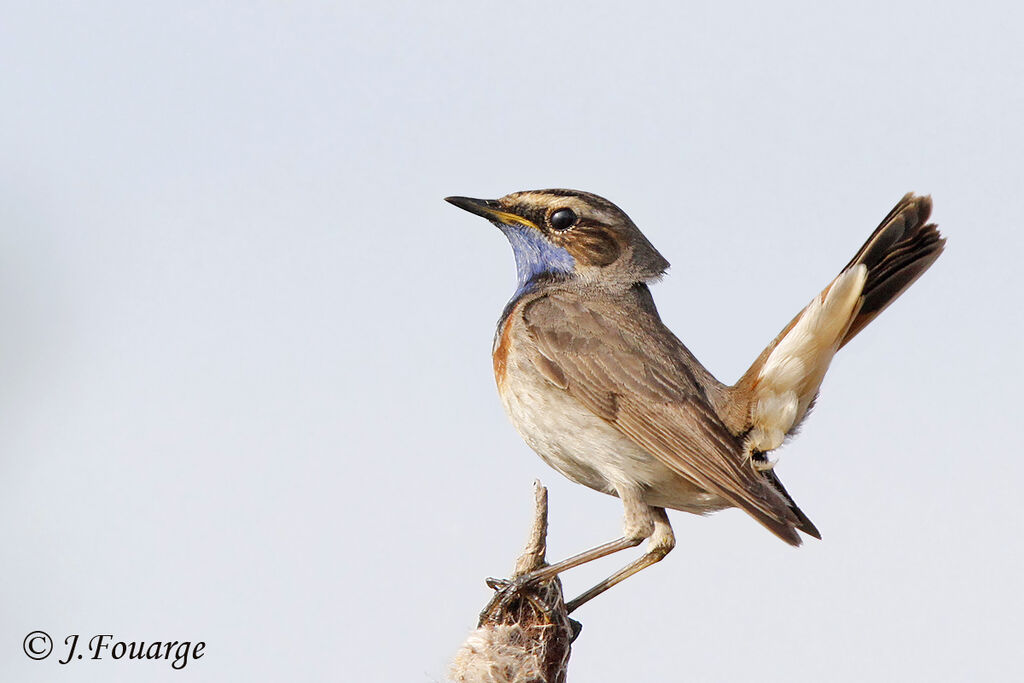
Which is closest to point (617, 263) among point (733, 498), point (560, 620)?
point (733, 498)

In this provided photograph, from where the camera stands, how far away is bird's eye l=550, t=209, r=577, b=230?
27.7ft

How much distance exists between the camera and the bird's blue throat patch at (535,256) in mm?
8453

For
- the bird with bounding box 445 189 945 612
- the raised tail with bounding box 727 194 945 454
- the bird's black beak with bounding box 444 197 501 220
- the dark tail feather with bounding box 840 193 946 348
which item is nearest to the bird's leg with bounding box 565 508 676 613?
the bird with bounding box 445 189 945 612

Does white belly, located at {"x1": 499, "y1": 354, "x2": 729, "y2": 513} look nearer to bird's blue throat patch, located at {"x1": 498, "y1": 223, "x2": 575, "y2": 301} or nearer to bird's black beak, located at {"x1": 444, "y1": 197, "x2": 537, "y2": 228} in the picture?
bird's blue throat patch, located at {"x1": 498, "y1": 223, "x2": 575, "y2": 301}

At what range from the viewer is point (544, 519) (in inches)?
270

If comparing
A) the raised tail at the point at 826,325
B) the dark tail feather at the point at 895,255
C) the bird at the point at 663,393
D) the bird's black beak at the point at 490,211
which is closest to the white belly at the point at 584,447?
the bird at the point at 663,393

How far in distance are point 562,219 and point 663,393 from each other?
5.26 feet

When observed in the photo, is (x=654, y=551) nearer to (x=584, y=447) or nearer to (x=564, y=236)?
(x=584, y=447)

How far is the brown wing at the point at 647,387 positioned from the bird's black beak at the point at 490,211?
594 millimetres

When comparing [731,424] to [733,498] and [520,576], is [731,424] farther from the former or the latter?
[520,576]

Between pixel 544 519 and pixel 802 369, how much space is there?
1816mm

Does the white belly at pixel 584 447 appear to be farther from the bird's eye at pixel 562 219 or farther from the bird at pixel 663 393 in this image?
the bird's eye at pixel 562 219

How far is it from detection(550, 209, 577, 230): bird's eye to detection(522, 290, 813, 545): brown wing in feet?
1.61

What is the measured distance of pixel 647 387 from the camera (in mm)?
7531
